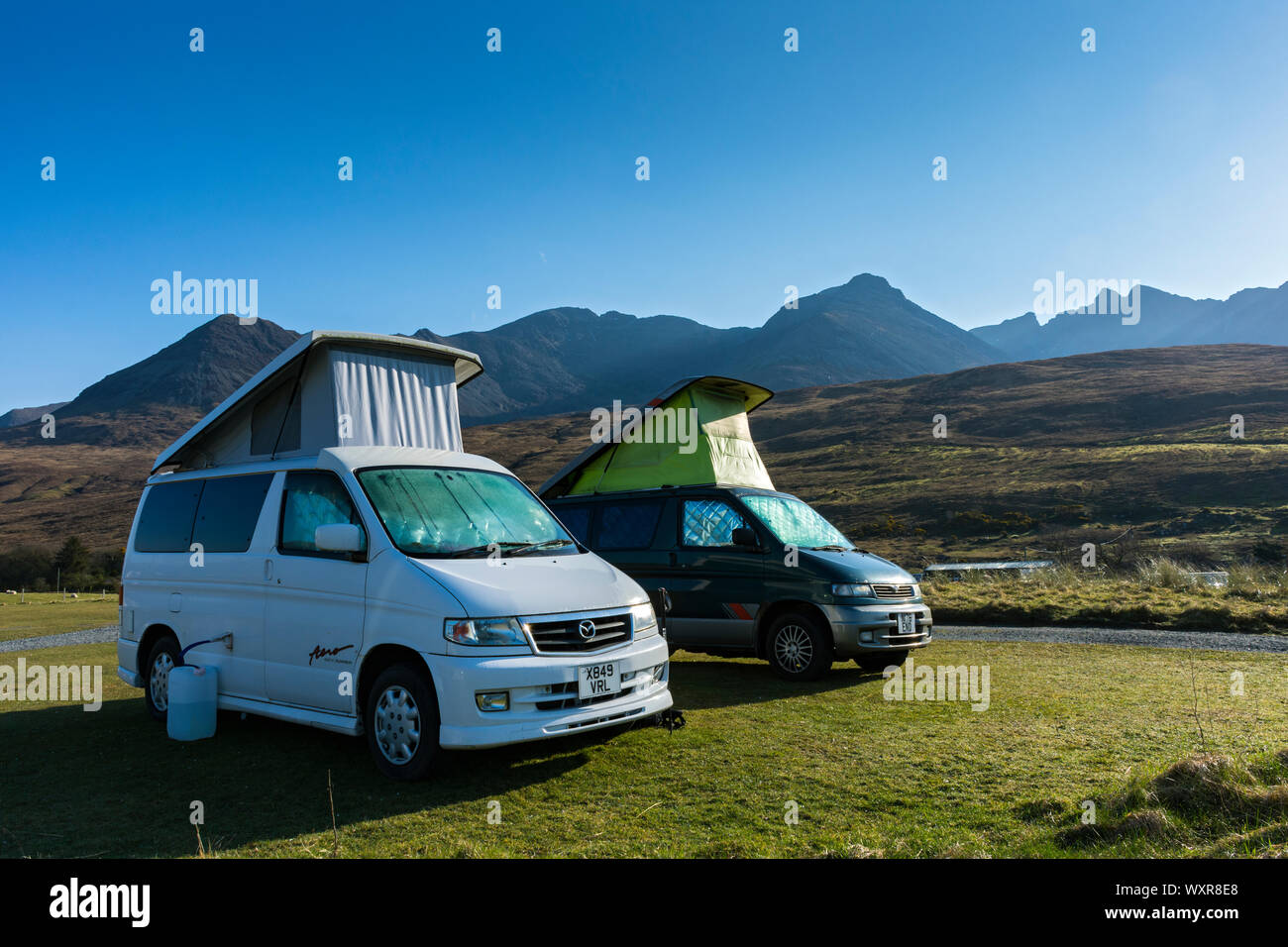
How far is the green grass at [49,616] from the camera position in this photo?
59.0ft

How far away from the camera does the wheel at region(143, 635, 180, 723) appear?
7613 millimetres

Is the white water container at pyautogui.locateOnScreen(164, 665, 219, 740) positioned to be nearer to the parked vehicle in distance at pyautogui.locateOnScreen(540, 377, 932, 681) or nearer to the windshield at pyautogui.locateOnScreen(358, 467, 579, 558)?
the windshield at pyautogui.locateOnScreen(358, 467, 579, 558)

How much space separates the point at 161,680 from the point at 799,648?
6049mm

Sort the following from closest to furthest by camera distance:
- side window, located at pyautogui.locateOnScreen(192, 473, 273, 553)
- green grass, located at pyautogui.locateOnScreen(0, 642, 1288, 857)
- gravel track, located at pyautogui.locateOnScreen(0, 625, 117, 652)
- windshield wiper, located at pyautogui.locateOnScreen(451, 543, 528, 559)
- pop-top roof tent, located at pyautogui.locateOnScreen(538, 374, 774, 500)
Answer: green grass, located at pyautogui.locateOnScreen(0, 642, 1288, 857), windshield wiper, located at pyautogui.locateOnScreen(451, 543, 528, 559), side window, located at pyautogui.locateOnScreen(192, 473, 273, 553), pop-top roof tent, located at pyautogui.locateOnScreen(538, 374, 774, 500), gravel track, located at pyautogui.locateOnScreen(0, 625, 117, 652)

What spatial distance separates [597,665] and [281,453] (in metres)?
4.04

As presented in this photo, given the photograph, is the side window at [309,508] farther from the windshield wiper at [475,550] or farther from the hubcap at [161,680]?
the hubcap at [161,680]

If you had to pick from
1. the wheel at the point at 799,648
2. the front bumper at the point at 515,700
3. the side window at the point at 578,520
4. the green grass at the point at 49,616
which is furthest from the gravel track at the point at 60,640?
the front bumper at the point at 515,700

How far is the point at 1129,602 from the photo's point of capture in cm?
1496

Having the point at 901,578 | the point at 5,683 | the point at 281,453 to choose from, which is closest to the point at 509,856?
the point at 281,453

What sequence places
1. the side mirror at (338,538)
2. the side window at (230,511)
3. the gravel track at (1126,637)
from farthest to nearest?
the gravel track at (1126,637) < the side window at (230,511) < the side mirror at (338,538)

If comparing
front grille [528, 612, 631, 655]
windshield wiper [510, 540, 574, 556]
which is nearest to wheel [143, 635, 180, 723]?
windshield wiper [510, 540, 574, 556]

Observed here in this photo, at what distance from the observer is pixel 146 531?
324 inches

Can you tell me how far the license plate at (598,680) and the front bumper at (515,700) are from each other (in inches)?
1.4

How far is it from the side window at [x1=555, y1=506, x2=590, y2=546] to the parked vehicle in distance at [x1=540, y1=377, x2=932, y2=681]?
1cm
